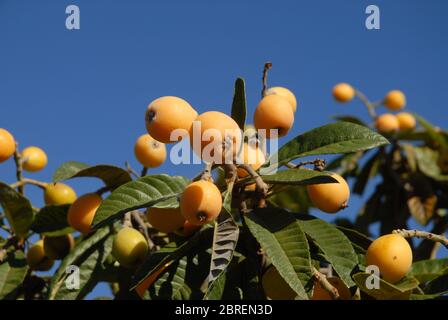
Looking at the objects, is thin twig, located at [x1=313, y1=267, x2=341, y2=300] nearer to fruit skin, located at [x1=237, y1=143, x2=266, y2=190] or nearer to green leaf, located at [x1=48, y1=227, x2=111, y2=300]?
fruit skin, located at [x1=237, y1=143, x2=266, y2=190]

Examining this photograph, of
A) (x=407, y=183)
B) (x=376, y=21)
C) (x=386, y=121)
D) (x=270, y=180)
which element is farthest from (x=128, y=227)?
(x=386, y=121)

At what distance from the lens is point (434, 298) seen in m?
1.74

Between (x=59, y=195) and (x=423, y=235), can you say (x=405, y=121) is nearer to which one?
(x=59, y=195)

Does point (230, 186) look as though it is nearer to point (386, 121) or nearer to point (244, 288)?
point (244, 288)

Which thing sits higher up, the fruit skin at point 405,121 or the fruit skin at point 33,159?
the fruit skin at point 33,159

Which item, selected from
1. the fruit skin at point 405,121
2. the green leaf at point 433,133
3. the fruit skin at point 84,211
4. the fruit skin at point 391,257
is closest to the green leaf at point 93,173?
the fruit skin at point 84,211

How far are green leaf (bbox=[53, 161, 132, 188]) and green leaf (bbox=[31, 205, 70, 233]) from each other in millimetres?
249

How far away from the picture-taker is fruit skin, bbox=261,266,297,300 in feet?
6.15

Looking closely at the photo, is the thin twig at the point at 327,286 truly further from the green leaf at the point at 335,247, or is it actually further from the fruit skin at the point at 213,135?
the fruit skin at the point at 213,135

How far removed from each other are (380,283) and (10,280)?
61.1 inches

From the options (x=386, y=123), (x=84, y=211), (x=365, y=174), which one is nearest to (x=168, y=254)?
(x=84, y=211)

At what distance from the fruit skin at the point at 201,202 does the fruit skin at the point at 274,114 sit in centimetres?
35

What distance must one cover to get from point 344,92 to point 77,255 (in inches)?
161

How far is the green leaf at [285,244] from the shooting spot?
5.36 ft
